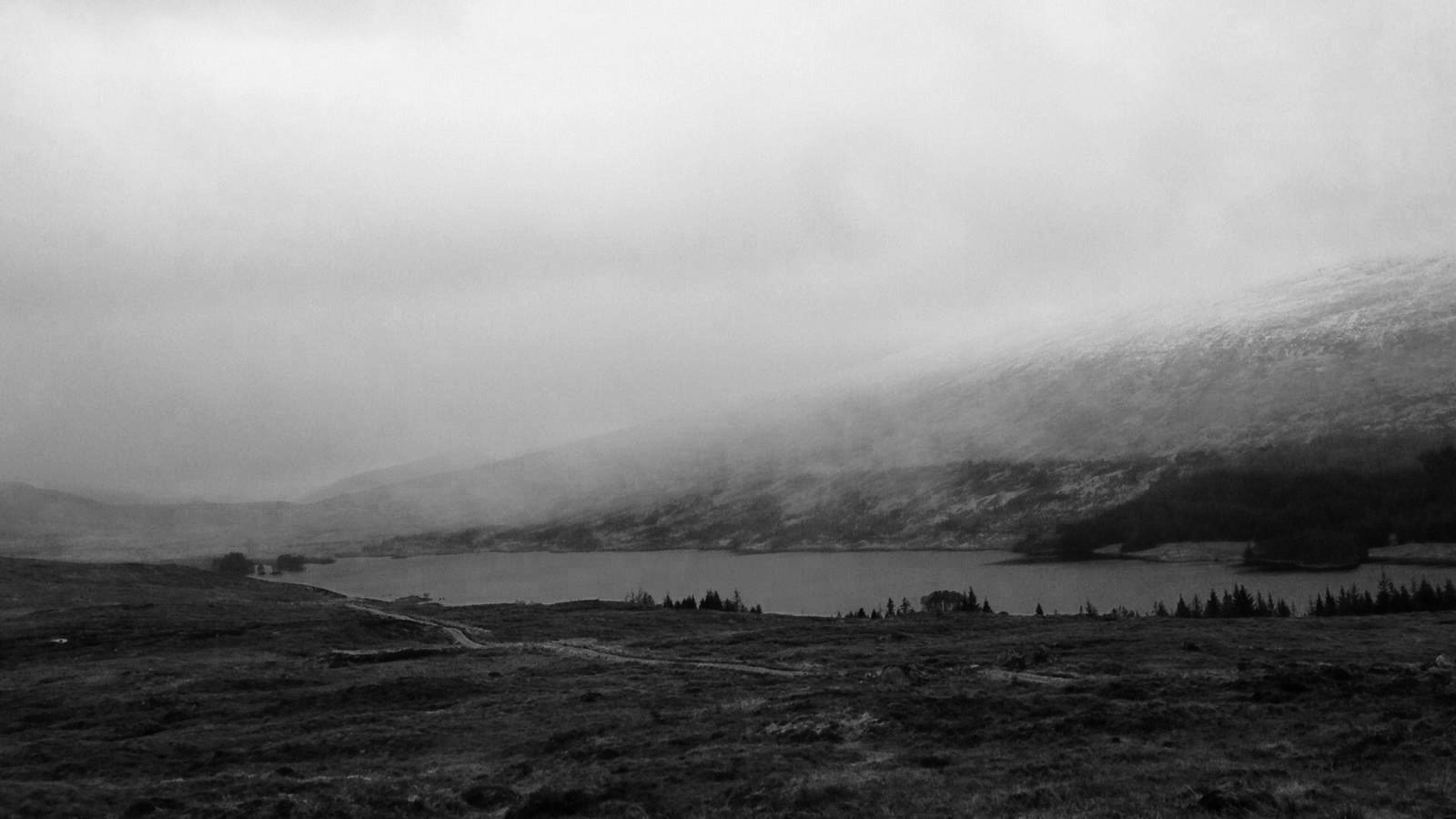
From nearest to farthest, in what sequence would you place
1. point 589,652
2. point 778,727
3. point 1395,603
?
1. point 778,727
2. point 589,652
3. point 1395,603

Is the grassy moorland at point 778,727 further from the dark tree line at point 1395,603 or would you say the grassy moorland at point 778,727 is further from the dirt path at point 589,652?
the dark tree line at point 1395,603

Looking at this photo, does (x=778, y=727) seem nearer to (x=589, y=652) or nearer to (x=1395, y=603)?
(x=589, y=652)

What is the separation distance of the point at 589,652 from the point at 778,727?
150 feet

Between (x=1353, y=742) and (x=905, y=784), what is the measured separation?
41.2 feet

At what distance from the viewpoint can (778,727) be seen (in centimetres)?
3859

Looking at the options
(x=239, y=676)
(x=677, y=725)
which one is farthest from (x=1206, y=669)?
(x=239, y=676)

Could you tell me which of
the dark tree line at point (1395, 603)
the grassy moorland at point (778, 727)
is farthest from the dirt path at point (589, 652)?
the dark tree line at point (1395, 603)

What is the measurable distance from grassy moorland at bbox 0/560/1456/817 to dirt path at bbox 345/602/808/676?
0.64 m

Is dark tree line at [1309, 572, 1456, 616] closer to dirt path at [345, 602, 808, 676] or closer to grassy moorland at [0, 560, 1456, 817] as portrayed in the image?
grassy moorland at [0, 560, 1456, 817]

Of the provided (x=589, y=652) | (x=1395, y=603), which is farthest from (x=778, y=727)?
(x=1395, y=603)

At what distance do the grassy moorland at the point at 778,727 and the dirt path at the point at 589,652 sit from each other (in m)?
0.64

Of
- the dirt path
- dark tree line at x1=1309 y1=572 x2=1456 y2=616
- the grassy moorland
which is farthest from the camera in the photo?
dark tree line at x1=1309 y1=572 x2=1456 y2=616

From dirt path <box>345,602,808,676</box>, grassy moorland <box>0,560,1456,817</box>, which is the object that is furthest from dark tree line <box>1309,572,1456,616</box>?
dirt path <box>345,602,808,676</box>

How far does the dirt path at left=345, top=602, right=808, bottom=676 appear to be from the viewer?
212 feet
